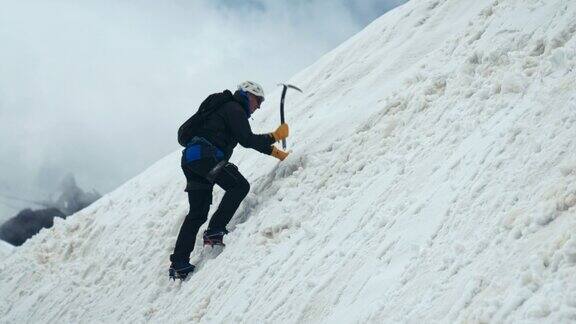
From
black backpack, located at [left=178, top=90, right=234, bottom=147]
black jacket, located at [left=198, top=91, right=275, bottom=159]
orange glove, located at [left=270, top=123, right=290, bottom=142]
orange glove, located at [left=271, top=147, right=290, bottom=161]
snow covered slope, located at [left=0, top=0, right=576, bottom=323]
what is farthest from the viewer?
orange glove, located at [left=271, top=147, right=290, bottom=161]

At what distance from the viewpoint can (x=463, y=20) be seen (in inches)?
360

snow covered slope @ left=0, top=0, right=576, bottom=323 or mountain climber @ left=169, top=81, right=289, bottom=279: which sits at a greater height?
mountain climber @ left=169, top=81, right=289, bottom=279

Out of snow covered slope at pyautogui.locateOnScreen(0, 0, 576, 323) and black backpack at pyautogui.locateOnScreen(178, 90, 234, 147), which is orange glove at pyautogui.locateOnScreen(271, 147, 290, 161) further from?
black backpack at pyautogui.locateOnScreen(178, 90, 234, 147)

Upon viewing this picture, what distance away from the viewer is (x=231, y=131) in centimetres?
754

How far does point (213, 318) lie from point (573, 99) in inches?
175

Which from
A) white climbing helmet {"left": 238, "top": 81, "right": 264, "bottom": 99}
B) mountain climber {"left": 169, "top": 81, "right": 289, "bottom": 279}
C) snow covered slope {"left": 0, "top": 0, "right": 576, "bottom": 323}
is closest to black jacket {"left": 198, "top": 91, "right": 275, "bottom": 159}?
mountain climber {"left": 169, "top": 81, "right": 289, "bottom": 279}

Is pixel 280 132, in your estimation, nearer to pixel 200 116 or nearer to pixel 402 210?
pixel 200 116

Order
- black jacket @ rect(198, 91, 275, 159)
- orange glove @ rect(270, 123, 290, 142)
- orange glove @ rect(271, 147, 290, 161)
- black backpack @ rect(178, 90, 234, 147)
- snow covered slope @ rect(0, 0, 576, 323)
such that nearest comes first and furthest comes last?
snow covered slope @ rect(0, 0, 576, 323) < black jacket @ rect(198, 91, 275, 159) < black backpack @ rect(178, 90, 234, 147) < orange glove @ rect(270, 123, 290, 142) < orange glove @ rect(271, 147, 290, 161)

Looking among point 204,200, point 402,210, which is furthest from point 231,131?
point 402,210

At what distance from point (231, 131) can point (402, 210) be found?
10.4 ft

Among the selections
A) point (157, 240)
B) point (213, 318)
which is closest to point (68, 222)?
point (157, 240)

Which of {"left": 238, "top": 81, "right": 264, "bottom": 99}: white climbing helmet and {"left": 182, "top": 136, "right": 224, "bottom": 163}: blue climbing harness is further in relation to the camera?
{"left": 238, "top": 81, "right": 264, "bottom": 99}: white climbing helmet

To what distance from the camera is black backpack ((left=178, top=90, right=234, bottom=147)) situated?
7523mm

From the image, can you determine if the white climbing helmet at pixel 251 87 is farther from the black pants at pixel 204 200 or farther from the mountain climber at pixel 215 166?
the black pants at pixel 204 200
